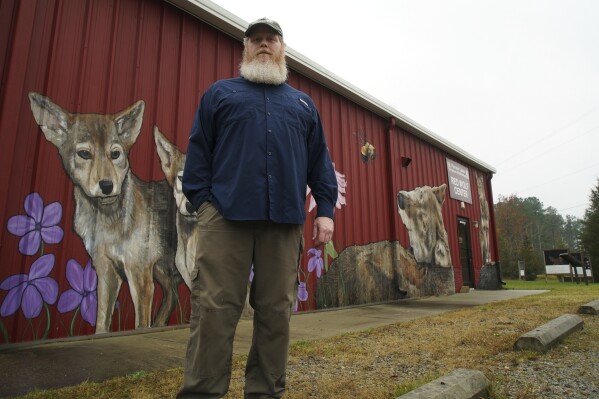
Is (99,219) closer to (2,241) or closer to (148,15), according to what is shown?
(2,241)

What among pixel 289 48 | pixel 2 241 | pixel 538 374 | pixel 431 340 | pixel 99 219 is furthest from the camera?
pixel 289 48

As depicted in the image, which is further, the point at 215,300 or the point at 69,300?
the point at 69,300

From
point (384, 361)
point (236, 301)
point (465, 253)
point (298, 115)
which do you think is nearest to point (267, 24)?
point (298, 115)

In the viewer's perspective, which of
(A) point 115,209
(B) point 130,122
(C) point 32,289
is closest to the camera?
(C) point 32,289

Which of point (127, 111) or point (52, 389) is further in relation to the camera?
point (127, 111)

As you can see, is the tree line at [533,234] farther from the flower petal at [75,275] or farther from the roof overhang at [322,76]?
the flower petal at [75,275]

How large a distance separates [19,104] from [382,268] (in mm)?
5820

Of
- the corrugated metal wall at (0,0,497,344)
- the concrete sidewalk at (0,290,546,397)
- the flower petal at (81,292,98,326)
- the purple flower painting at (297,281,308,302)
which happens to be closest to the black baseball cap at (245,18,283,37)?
the concrete sidewalk at (0,290,546,397)

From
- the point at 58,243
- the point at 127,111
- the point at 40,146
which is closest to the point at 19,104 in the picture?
the point at 40,146

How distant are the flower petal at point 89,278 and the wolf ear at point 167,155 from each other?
1192 mm

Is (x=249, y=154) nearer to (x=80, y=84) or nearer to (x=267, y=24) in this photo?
(x=267, y=24)

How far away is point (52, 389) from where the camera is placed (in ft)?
6.08

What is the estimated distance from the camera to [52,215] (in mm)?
3236

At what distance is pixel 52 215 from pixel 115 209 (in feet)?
1.77
